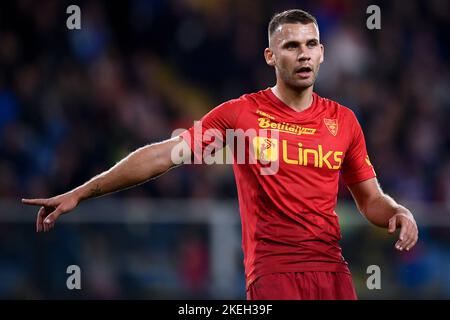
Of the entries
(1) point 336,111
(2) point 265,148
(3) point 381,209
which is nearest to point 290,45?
(1) point 336,111

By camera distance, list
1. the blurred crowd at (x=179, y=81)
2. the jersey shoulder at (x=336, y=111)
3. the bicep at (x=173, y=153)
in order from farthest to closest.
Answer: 1. the blurred crowd at (x=179, y=81)
2. the jersey shoulder at (x=336, y=111)
3. the bicep at (x=173, y=153)

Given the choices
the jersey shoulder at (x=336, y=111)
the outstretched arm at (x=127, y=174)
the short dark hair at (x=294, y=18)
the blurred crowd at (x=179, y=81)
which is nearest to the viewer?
the outstretched arm at (x=127, y=174)

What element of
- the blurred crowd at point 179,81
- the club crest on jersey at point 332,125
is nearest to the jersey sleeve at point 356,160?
the club crest on jersey at point 332,125

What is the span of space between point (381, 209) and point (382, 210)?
0.01 metres

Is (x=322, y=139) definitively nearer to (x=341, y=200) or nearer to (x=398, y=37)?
(x=341, y=200)

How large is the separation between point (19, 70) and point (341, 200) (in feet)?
13.6

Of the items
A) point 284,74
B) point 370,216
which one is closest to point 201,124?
point 284,74

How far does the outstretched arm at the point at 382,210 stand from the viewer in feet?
18.4

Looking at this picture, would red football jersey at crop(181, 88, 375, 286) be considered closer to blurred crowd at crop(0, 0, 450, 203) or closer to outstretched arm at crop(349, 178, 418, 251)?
Answer: outstretched arm at crop(349, 178, 418, 251)

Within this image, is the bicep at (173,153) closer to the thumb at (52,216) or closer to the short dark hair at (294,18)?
the thumb at (52,216)

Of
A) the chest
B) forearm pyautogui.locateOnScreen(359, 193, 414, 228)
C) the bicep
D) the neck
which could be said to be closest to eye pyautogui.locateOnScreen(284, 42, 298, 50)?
the neck

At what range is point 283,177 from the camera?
5.88 meters

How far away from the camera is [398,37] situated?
540 inches

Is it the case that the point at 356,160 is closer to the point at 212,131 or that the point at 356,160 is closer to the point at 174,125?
the point at 212,131
